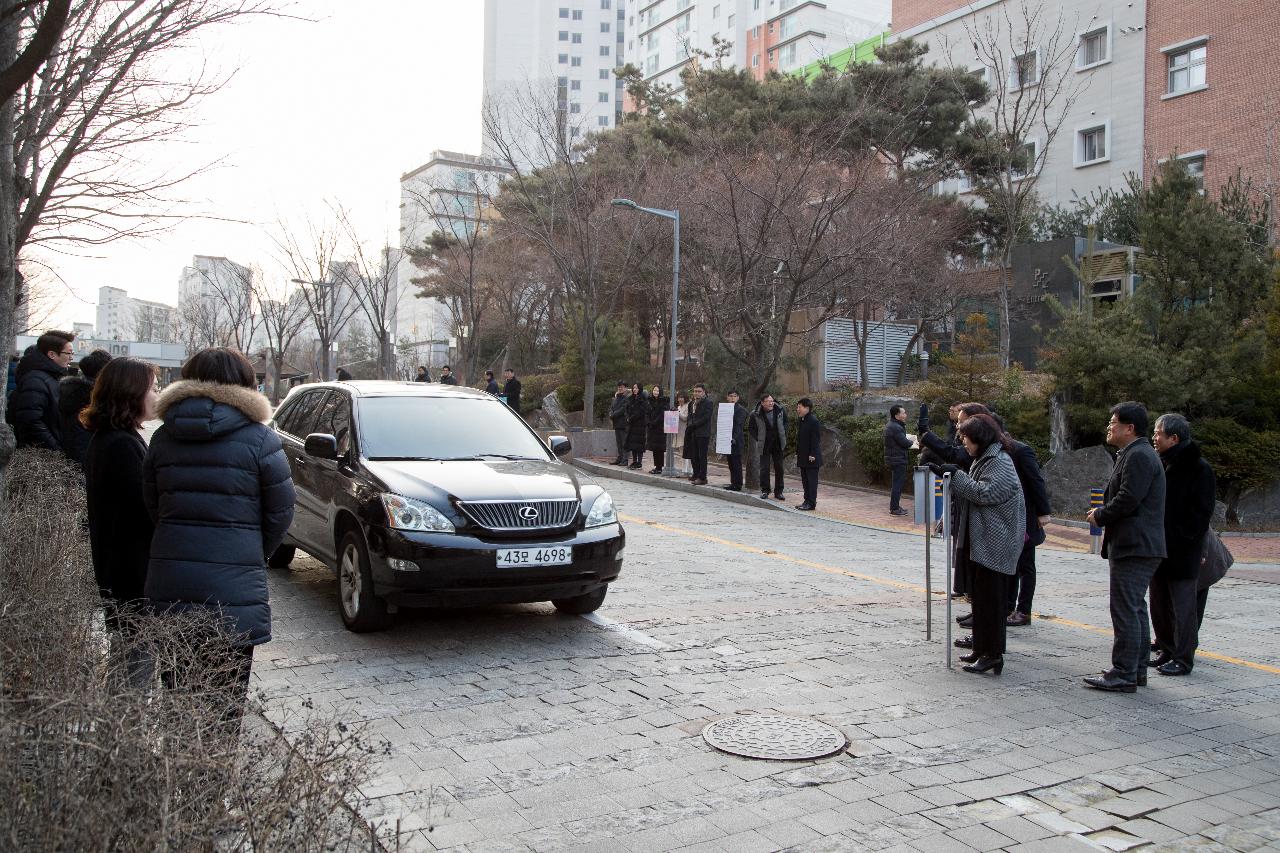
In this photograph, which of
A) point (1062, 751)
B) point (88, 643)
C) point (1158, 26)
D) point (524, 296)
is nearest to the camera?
point (88, 643)

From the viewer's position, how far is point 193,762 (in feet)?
7.98

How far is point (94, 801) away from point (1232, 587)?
11577 mm

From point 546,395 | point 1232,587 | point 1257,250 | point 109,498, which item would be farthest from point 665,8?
point 109,498

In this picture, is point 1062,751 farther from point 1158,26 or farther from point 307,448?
point 1158,26

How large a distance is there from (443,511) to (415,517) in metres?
0.18

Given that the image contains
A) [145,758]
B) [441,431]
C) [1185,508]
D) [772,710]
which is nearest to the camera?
[145,758]

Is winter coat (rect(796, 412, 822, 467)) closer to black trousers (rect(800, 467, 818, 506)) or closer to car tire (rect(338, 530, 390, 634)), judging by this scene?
black trousers (rect(800, 467, 818, 506))

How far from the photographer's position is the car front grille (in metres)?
6.41

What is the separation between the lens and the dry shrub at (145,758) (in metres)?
2.24

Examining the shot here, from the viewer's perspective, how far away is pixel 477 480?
22.1ft

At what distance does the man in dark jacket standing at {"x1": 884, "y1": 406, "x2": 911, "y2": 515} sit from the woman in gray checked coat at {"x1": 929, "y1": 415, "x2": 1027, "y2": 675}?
996 centimetres

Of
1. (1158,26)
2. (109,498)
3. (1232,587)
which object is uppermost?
(1158,26)

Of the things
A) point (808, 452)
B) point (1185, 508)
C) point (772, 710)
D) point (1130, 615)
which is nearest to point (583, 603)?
point (772, 710)

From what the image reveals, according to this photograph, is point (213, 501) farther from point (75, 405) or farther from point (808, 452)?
point (808, 452)
